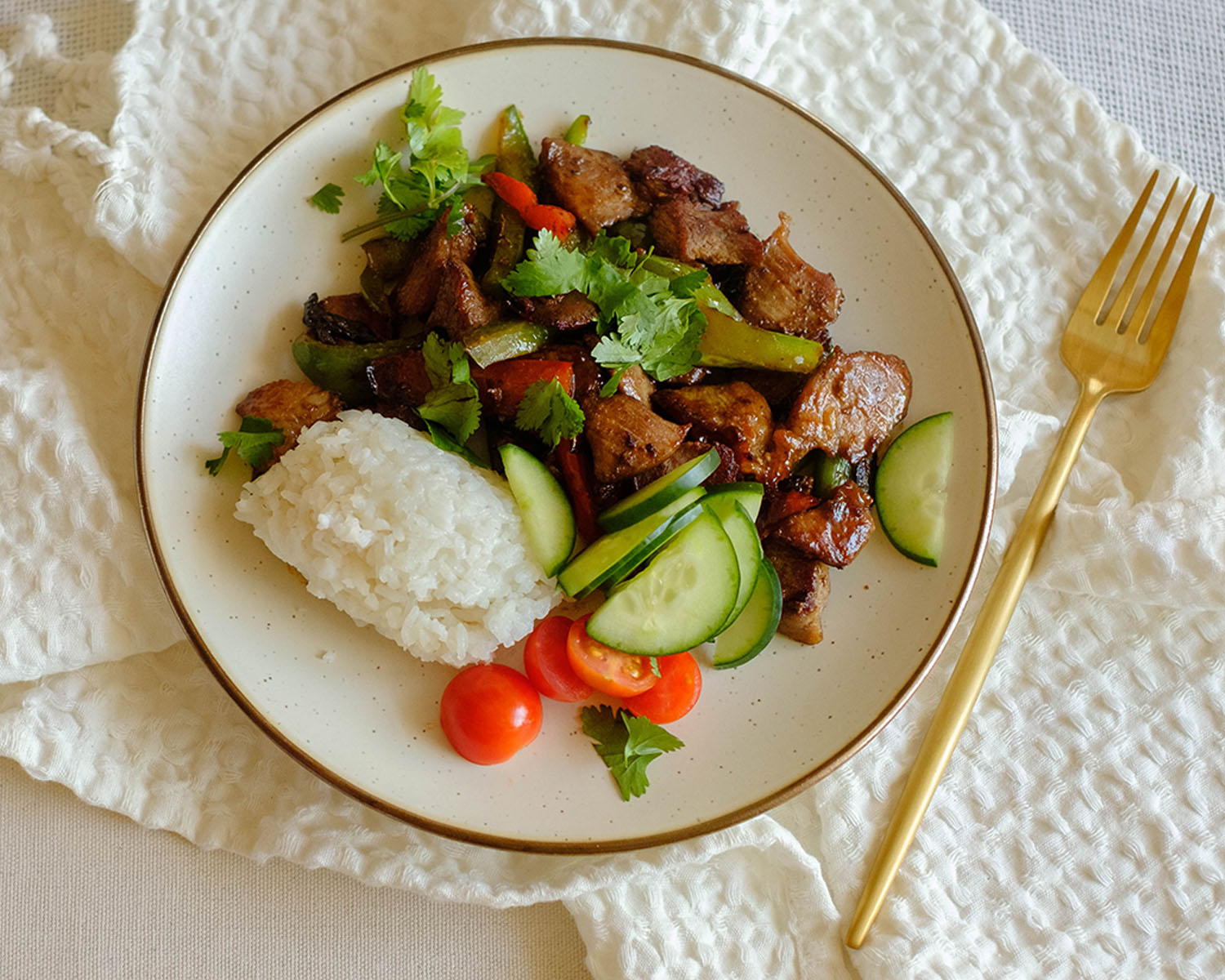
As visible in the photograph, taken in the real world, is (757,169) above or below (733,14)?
below

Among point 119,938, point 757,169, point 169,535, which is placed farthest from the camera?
point 757,169

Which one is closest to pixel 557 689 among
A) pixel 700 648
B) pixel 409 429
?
pixel 700 648

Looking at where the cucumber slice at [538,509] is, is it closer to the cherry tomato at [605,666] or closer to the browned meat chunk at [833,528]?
the cherry tomato at [605,666]

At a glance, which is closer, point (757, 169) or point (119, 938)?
point (119, 938)

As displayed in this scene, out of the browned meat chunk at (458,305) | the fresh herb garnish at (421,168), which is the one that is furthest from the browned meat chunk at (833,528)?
the fresh herb garnish at (421,168)

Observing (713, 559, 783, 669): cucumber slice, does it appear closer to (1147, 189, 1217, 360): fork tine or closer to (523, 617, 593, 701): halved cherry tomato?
(523, 617, 593, 701): halved cherry tomato

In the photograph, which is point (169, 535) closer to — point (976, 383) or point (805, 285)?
point (805, 285)

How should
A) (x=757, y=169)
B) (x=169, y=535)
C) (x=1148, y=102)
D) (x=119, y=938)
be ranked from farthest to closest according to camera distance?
(x=1148, y=102)
(x=757, y=169)
(x=119, y=938)
(x=169, y=535)
